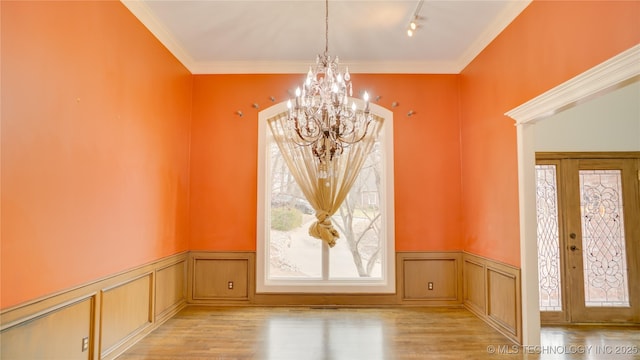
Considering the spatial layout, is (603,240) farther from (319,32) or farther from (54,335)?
(54,335)

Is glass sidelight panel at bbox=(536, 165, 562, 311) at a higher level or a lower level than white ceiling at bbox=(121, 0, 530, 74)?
lower

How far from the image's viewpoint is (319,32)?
3900 mm

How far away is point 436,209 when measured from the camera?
473 cm

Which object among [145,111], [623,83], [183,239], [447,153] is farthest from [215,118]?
[623,83]

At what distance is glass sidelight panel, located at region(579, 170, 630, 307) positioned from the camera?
4.00 meters

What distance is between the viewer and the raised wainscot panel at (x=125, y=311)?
2.91 metres

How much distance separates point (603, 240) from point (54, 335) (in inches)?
222

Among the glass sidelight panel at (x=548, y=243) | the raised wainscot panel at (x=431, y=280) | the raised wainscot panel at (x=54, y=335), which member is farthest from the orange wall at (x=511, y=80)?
the raised wainscot panel at (x=54, y=335)

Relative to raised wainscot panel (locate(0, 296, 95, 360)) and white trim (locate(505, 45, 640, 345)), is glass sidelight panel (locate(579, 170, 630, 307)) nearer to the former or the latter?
white trim (locate(505, 45, 640, 345))

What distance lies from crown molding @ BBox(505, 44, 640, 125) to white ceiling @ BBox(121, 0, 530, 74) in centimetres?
105

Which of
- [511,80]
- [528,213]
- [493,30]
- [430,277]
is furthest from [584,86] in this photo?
[430,277]

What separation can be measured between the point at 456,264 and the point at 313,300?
6.81 ft

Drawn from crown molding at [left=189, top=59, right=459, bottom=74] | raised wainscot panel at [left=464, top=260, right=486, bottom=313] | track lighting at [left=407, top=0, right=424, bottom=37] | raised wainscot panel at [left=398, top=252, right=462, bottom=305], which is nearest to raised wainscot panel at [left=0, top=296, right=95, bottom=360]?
crown molding at [left=189, top=59, right=459, bottom=74]

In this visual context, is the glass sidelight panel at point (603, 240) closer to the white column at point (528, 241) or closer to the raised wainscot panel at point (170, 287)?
the white column at point (528, 241)
